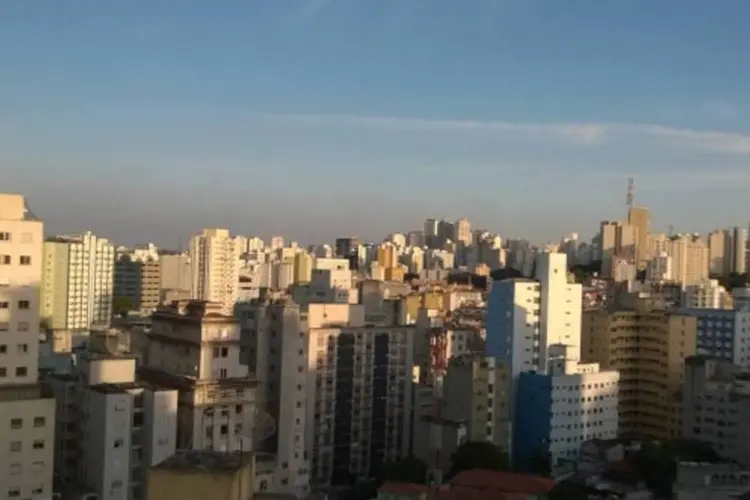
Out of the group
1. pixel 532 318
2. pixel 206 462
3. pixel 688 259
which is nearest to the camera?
pixel 206 462

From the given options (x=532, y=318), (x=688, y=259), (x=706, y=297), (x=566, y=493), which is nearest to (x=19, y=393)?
(x=566, y=493)

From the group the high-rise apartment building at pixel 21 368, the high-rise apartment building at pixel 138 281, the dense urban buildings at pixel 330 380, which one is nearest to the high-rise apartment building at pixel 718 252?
the dense urban buildings at pixel 330 380

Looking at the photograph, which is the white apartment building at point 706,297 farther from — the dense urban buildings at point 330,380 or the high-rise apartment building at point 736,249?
the high-rise apartment building at point 736,249

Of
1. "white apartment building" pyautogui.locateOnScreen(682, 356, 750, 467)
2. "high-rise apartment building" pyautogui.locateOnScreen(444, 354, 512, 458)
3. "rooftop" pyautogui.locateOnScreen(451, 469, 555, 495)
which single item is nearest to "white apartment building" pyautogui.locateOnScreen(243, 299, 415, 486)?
A: "high-rise apartment building" pyautogui.locateOnScreen(444, 354, 512, 458)

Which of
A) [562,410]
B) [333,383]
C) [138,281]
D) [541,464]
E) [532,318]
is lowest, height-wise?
[541,464]

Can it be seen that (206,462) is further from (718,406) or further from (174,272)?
(174,272)

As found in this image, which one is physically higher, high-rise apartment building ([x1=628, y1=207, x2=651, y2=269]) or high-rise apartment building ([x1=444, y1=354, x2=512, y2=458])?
high-rise apartment building ([x1=628, y1=207, x2=651, y2=269])

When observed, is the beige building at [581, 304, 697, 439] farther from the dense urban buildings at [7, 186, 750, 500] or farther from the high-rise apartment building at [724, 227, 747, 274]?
the high-rise apartment building at [724, 227, 747, 274]
